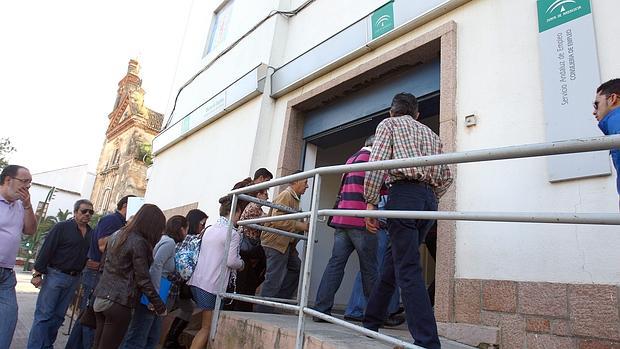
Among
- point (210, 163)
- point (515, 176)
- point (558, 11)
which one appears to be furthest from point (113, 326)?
point (210, 163)

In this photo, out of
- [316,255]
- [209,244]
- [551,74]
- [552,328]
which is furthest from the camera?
[316,255]

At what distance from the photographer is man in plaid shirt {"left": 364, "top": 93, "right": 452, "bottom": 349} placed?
91.0 inches

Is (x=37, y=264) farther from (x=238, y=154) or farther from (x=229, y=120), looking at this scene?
(x=229, y=120)

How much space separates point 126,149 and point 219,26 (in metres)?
26.8

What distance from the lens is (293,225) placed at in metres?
4.18

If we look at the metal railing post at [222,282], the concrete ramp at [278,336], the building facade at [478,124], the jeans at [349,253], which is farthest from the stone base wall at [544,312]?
the metal railing post at [222,282]

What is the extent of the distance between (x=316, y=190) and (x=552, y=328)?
1790 millimetres

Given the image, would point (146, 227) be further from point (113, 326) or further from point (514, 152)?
point (514, 152)

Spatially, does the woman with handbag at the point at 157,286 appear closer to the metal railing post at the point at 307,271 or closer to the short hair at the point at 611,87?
the metal railing post at the point at 307,271

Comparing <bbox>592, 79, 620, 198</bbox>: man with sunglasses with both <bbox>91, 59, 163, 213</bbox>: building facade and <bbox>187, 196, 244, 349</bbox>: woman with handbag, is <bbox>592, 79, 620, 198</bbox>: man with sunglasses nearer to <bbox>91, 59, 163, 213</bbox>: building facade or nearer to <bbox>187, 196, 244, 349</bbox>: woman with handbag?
<bbox>187, 196, 244, 349</bbox>: woman with handbag

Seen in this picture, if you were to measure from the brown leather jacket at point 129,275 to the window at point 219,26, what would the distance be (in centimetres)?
699

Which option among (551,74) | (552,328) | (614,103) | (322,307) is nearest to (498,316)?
(552,328)

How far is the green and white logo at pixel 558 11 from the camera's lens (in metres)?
3.38

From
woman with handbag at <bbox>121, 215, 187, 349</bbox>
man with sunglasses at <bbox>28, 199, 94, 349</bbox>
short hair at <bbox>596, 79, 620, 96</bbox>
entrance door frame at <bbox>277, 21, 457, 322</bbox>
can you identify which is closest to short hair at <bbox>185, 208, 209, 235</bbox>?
woman with handbag at <bbox>121, 215, 187, 349</bbox>
